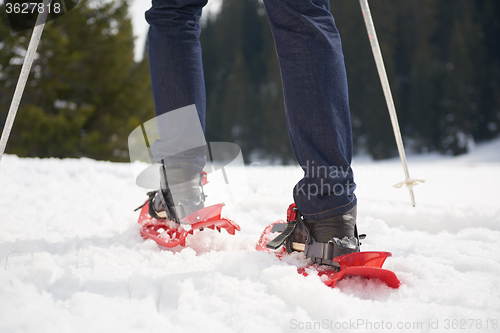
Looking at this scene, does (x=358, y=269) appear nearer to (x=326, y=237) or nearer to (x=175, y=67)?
(x=326, y=237)

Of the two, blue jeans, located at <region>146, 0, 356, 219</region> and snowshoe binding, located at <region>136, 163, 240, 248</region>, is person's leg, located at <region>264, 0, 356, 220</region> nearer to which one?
blue jeans, located at <region>146, 0, 356, 219</region>

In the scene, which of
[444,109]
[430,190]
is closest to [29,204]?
[430,190]

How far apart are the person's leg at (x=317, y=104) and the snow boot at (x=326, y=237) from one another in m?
0.02

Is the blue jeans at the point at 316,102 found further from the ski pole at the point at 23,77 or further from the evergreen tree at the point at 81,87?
the evergreen tree at the point at 81,87

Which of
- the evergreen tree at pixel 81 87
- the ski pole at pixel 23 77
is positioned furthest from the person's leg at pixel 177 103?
the evergreen tree at pixel 81 87

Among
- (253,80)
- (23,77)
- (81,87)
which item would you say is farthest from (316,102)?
(253,80)

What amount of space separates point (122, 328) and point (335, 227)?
52cm

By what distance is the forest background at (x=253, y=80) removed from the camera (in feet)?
38.3

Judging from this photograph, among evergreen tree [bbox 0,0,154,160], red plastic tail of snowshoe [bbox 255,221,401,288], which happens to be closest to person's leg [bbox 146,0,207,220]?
red plastic tail of snowshoe [bbox 255,221,401,288]

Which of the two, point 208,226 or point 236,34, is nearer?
point 208,226

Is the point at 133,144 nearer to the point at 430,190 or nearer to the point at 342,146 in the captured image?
the point at 342,146

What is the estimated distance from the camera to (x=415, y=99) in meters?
16.8

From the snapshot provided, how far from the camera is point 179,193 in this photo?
118cm

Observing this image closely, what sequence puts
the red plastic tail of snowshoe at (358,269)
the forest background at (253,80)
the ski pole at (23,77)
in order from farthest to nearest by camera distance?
the forest background at (253,80)
the ski pole at (23,77)
the red plastic tail of snowshoe at (358,269)
